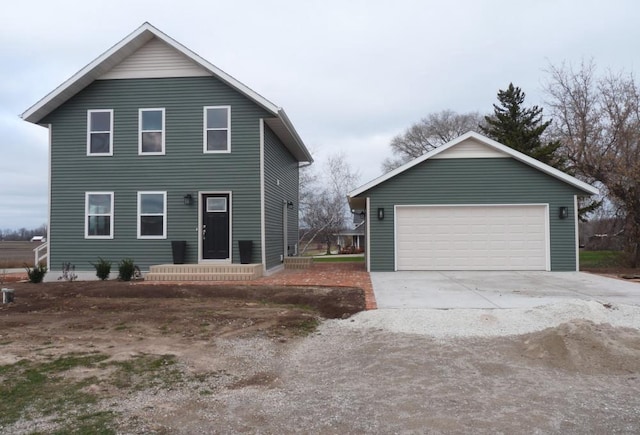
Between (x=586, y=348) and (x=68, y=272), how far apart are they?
13.0 m

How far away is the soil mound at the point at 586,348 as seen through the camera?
16.4 feet

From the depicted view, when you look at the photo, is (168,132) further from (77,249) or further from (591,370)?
(591,370)

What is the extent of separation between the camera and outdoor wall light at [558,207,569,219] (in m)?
14.0

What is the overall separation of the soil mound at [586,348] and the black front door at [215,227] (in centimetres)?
930

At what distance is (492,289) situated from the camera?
1012 cm

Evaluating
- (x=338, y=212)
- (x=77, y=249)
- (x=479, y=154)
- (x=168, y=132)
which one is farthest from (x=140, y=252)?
(x=338, y=212)

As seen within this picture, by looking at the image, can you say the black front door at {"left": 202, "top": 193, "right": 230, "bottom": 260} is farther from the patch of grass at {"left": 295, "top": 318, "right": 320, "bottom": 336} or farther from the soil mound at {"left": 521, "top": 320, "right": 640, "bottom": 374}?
the soil mound at {"left": 521, "top": 320, "right": 640, "bottom": 374}

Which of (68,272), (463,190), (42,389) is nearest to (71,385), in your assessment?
(42,389)

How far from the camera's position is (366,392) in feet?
14.3

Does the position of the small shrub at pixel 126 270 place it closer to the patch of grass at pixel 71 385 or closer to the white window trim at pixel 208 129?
the white window trim at pixel 208 129

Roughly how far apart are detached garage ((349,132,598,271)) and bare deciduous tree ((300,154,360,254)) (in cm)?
2008

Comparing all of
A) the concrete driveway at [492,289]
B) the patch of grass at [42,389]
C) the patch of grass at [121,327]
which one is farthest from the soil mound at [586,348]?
the patch of grass at [121,327]

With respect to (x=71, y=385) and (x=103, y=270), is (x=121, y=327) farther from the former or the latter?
(x=103, y=270)

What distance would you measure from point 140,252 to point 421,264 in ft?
26.7
